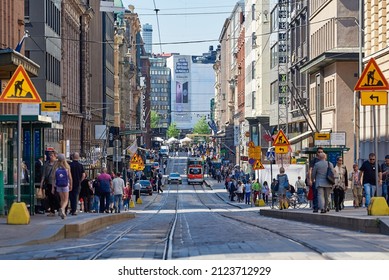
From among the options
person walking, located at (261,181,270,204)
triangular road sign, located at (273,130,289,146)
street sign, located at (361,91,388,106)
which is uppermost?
street sign, located at (361,91,388,106)

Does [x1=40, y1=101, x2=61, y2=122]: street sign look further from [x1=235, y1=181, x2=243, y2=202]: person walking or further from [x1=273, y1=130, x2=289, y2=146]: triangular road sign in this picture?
[x1=235, y1=181, x2=243, y2=202]: person walking

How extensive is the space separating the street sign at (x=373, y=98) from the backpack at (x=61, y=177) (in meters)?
6.75

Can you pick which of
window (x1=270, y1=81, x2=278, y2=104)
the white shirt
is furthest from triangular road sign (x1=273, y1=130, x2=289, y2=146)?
window (x1=270, y1=81, x2=278, y2=104)

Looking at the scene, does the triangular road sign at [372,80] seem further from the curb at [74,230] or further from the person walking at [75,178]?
the person walking at [75,178]

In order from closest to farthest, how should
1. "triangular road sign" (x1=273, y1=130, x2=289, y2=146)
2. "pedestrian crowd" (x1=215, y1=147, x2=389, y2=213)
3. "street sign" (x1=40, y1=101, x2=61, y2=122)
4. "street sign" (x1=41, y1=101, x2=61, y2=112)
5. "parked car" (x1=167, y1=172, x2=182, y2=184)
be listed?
"pedestrian crowd" (x1=215, y1=147, x2=389, y2=213), "triangular road sign" (x1=273, y1=130, x2=289, y2=146), "street sign" (x1=41, y1=101, x2=61, y2=112), "street sign" (x1=40, y1=101, x2=61, y2=122), "parked car" (x1=167, y1=172, x2=182, y2=184)

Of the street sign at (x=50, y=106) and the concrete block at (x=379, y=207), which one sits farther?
the street sign at (x=50, y=106)

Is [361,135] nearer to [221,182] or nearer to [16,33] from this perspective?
[16,33]

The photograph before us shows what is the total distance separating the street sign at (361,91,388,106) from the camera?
1814 cm

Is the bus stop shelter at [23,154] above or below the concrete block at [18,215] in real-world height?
above

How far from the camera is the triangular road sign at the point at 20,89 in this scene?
657 inches

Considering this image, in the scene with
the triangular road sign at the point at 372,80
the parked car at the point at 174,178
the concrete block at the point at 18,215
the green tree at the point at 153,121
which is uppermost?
the green tree at the point at 153,121

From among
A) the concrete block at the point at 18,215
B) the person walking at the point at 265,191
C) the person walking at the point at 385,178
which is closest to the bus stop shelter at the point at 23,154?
the concrete block at the point at 18,215

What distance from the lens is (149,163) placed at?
384 ft

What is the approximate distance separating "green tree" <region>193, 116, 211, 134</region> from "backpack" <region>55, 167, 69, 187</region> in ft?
444
